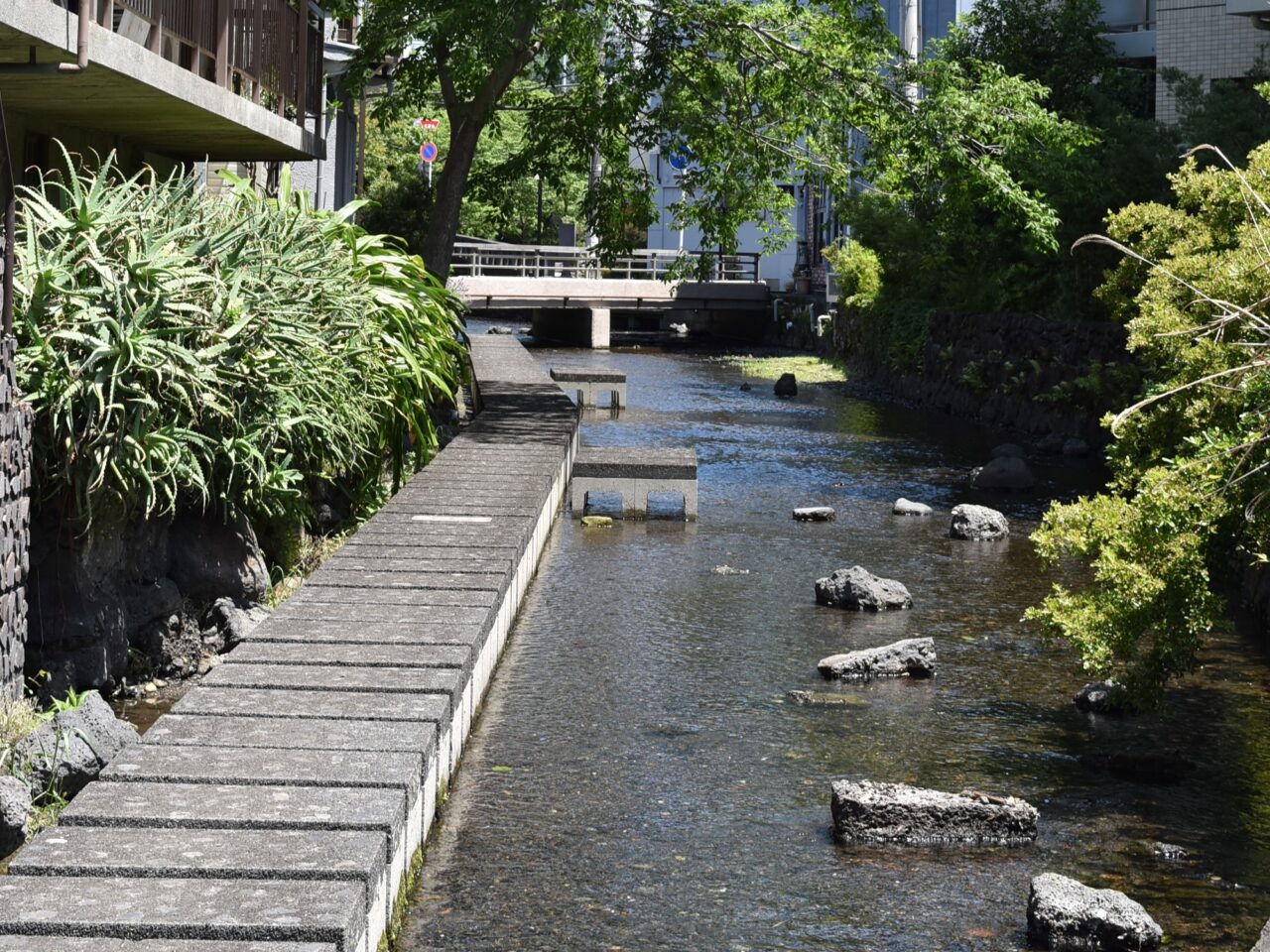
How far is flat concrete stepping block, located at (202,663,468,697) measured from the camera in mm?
6148

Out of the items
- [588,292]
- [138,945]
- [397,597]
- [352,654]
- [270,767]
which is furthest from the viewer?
[588,292]

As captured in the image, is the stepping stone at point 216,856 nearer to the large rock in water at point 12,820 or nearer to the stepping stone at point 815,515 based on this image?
the large rock in water at point 12,820

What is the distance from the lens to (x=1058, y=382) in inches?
870

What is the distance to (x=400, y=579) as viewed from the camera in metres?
8.19

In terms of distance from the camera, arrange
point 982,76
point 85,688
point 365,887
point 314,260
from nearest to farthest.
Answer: point 365,887 < point 85,688 < point 314,260 < point 982,76

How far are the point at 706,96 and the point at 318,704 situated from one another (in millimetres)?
14380

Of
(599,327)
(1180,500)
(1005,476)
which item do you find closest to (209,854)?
(1180,500)

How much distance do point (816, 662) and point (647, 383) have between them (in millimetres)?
21161

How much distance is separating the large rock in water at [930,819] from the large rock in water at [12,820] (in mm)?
2785

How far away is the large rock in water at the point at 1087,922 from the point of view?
5.25 metres

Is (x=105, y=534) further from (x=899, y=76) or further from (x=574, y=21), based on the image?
(x=899, y=76)

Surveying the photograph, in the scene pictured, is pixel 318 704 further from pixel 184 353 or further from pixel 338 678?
pixel 184 353

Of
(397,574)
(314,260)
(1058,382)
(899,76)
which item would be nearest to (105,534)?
(397,574)

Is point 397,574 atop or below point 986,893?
atop
